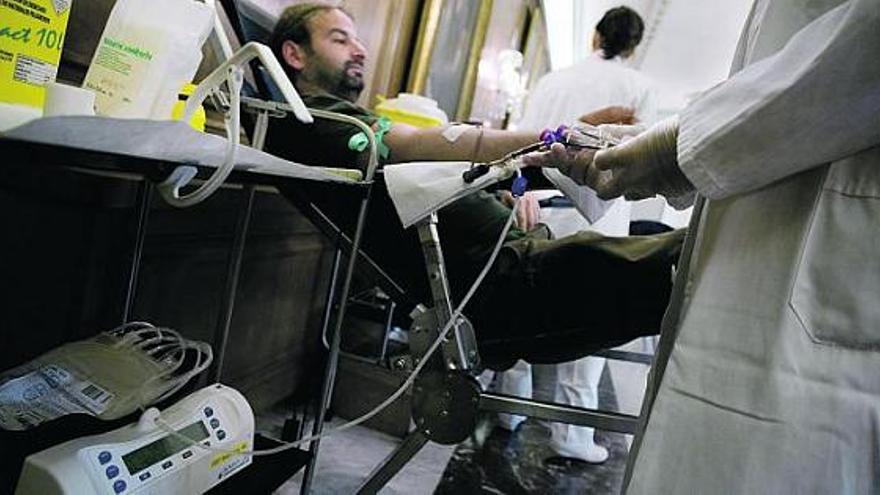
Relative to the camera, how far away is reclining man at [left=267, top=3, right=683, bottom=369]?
3.12 ft

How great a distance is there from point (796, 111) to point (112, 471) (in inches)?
30.4

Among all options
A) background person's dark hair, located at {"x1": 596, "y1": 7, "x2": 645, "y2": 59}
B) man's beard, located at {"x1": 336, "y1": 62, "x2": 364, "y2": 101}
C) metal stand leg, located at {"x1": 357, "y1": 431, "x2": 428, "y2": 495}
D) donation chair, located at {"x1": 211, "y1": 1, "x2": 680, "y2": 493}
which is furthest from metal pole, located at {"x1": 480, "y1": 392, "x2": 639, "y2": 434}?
background person's dark hair, located at {"x1": 596, "y1": 7, "x2": 645, "y2": 59}

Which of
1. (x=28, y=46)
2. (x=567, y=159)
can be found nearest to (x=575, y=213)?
(x=567, y=159)

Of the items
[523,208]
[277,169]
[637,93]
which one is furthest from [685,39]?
[277,169]

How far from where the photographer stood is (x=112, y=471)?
23.9 inches

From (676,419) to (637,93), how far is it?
1.68 meters

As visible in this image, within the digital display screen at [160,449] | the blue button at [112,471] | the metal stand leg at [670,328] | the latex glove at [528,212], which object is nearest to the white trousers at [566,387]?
the latex glove at [528,212]

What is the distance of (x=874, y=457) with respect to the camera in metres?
0.52

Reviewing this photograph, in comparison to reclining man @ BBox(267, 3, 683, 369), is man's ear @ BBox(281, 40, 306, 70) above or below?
above

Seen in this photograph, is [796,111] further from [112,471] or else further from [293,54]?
[293,54]

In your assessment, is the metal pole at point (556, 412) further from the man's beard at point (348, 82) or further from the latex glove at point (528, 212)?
the man's beard at point (348, 82)

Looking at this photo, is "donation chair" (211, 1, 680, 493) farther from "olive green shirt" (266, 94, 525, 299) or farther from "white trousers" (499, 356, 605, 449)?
"white trousers" (499, 356, 605, 449)

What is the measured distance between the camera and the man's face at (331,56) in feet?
4.52

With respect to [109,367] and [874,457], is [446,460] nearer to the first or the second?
[109,367]
